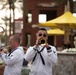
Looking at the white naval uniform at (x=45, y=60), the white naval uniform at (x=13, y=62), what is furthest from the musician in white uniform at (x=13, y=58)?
the white naval uniform at (x=45, y=60)

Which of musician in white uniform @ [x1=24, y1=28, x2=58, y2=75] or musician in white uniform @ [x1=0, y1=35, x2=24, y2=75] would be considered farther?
musician in white uniform @ [x1=0, y1=35, x2=24, y2=75]

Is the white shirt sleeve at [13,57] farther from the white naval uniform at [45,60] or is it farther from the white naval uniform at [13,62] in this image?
the white naval uniform at [45,60]

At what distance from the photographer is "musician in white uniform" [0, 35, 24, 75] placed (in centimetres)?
751

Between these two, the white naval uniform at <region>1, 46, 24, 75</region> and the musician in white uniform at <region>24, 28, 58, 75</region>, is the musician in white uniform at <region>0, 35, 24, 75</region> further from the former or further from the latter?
the musician in white uniform at <region>24, 28, 58, 75</region>

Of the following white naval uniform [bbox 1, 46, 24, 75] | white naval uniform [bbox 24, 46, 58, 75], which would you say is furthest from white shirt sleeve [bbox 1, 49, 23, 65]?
white naval uniform [bbox 24, 46, 58, 75]

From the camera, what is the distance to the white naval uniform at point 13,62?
7508 millimetres

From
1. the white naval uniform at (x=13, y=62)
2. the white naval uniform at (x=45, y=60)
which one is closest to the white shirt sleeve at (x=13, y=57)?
the white naval uniform at (x=13, y=62)

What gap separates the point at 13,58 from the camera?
24.8ft

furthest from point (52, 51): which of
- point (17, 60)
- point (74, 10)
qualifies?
point (74, 10)

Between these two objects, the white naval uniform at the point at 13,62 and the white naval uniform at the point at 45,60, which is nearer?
the white naval uniform at the point at 45,60

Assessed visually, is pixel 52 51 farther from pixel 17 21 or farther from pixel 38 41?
pixel 17 21

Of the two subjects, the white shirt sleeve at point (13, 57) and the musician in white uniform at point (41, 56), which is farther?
the white shirt sleeve at point (13, 57)

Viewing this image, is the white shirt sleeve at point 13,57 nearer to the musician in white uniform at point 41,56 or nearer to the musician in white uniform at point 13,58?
the musician in white uniform at point 13,58

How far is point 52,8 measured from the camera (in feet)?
195
